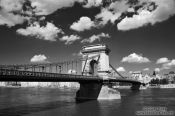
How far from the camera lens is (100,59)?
6812 cm

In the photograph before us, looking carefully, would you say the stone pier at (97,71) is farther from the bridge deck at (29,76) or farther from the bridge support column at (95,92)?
the bridge deck at (29,76)

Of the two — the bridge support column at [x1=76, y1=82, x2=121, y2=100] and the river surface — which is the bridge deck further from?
the bridge support column at [x1=76, y1=82, x2=121, y2=100]

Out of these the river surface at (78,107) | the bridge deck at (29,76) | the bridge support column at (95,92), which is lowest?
the river surface at (78,107)

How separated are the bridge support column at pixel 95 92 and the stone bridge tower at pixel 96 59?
13.2ft

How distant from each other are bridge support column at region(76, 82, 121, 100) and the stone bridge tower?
4018 mm

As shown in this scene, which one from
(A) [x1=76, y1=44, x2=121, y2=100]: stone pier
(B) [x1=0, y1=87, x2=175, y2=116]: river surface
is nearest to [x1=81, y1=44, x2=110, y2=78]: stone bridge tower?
(A) [x1=76, y1=44, x2=121, y2=100]: stone pier

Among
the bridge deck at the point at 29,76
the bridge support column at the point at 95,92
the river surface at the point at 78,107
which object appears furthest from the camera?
the bridge support column at the point at 95,92

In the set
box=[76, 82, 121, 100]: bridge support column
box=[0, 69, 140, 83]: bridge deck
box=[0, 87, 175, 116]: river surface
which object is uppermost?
box=[0, 69, 140, 83]: bridge deck

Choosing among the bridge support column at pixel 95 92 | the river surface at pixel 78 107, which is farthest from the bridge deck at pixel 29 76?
the bridge support column at pixel 95 92

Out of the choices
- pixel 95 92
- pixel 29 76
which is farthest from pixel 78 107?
pixel 95 92

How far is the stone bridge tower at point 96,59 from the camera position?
6781 centimetres

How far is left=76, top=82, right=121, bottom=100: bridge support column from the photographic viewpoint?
206 feet

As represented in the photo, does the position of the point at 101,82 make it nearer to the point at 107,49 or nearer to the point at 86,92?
the point at 86,92

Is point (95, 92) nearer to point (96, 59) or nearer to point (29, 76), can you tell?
point (96, 59)
